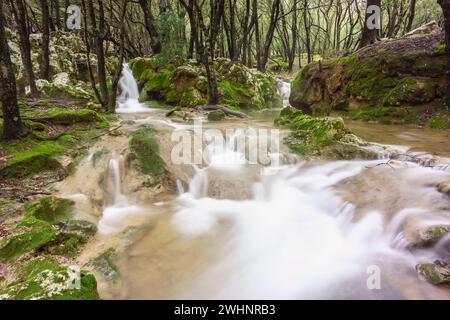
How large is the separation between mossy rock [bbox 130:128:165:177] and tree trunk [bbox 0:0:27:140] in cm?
216

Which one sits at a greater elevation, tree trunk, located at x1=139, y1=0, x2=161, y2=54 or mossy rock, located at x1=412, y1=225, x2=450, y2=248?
tree trunk, located at x1=139, y1=0, x2=161, y2=54

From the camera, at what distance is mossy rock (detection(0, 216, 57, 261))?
3527mm

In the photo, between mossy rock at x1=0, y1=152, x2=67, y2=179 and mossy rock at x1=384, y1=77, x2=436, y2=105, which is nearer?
mossy rock at x1=0, y1=152, x2=67, y2=179

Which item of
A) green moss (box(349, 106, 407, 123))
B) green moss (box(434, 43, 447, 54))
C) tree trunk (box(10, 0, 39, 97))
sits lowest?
green moss (box(349, 106, 407, 123))

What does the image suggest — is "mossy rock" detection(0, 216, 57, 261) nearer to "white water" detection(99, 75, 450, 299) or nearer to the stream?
the stream

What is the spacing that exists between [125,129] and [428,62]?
877 centimetres

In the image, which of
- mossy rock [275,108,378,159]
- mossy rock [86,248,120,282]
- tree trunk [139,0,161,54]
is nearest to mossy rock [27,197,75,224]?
mossy rock [86,248,120,282]

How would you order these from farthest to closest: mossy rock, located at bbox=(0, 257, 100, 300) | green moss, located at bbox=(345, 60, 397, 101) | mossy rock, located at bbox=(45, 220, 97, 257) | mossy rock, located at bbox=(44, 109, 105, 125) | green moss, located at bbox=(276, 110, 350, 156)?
1. green moss, located at bbox=(345, 60, 397, 101)
2. mossy rock, located at bbox=(44, 109, 105, 125)
3. green moss, located at bbox=(276, 110, 350, 156)
4. mossy rock, located at bbox=(45, 220, 97, 257)
5. mossy rock, located at bbox=(0, 257, 100, 300)

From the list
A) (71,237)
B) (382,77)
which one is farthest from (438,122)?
(71,237)

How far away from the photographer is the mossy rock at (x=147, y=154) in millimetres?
5984

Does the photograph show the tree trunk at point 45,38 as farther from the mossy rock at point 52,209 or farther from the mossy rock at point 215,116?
the mossy rock at point 52,209

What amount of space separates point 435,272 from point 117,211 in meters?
4.59

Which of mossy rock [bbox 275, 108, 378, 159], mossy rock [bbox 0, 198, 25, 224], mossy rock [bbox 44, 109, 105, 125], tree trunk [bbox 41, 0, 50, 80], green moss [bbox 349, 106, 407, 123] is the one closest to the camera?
mossy rock [bbox 0, 198, 25, 224]

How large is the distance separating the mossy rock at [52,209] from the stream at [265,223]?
0.21m
